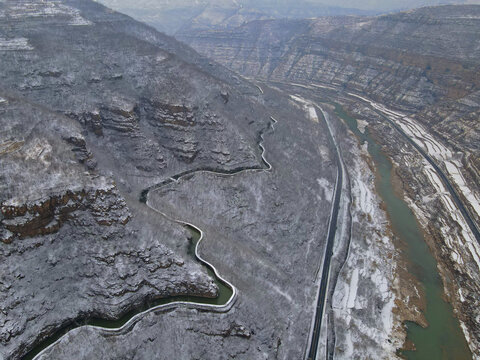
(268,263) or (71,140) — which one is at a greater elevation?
(71,140)

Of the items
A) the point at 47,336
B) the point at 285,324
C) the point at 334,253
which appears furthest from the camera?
the point at 334,253

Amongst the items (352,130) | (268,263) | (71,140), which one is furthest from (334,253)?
(352,130)

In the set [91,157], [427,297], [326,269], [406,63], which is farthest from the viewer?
[406,63]

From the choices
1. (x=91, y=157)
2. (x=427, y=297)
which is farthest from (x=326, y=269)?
(x=91, y=157)

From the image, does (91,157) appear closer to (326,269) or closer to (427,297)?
(326,269)

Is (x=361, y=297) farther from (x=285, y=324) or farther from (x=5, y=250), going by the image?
(x=5, y=250)

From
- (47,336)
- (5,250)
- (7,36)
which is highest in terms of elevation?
(7,36)

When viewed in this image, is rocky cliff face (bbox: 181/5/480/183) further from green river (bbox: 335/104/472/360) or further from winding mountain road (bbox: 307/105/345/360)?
winding mountain road (bbox: 307/105/345/360)
